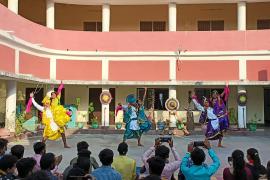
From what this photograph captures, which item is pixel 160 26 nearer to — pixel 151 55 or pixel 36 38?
pixel 151 55

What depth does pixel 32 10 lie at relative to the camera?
22.1 m

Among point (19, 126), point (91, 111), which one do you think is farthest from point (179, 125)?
point (19, 126)

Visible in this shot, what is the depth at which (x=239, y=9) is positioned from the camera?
19828mm

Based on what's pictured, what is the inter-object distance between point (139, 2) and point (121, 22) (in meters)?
2.42

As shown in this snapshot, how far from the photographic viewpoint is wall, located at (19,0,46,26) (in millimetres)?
22031

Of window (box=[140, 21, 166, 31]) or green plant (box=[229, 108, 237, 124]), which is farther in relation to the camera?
window (box=[140, 21, 166, 31])

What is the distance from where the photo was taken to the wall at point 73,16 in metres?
22.6

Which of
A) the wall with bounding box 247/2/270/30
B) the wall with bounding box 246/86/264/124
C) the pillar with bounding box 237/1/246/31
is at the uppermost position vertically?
the wall with bounding box 247/2/270/30

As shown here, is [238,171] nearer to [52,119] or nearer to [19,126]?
[52,119]

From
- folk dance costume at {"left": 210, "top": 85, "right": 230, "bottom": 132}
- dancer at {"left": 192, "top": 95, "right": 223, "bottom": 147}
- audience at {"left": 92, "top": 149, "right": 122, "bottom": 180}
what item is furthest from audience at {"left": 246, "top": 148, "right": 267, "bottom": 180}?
folk dance costume at {"left": 210, "top": 85, "right": 230, "bottom": 132}

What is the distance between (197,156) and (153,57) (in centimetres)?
1574

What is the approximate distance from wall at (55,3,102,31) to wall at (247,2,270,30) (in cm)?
830

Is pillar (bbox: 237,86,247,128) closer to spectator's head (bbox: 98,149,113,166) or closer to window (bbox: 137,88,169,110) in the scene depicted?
window (bbox: 137,88,169,110)

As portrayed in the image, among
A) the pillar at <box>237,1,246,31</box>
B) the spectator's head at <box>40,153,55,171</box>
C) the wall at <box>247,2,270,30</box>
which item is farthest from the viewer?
the wall at <box>247,2,270,30</box>
